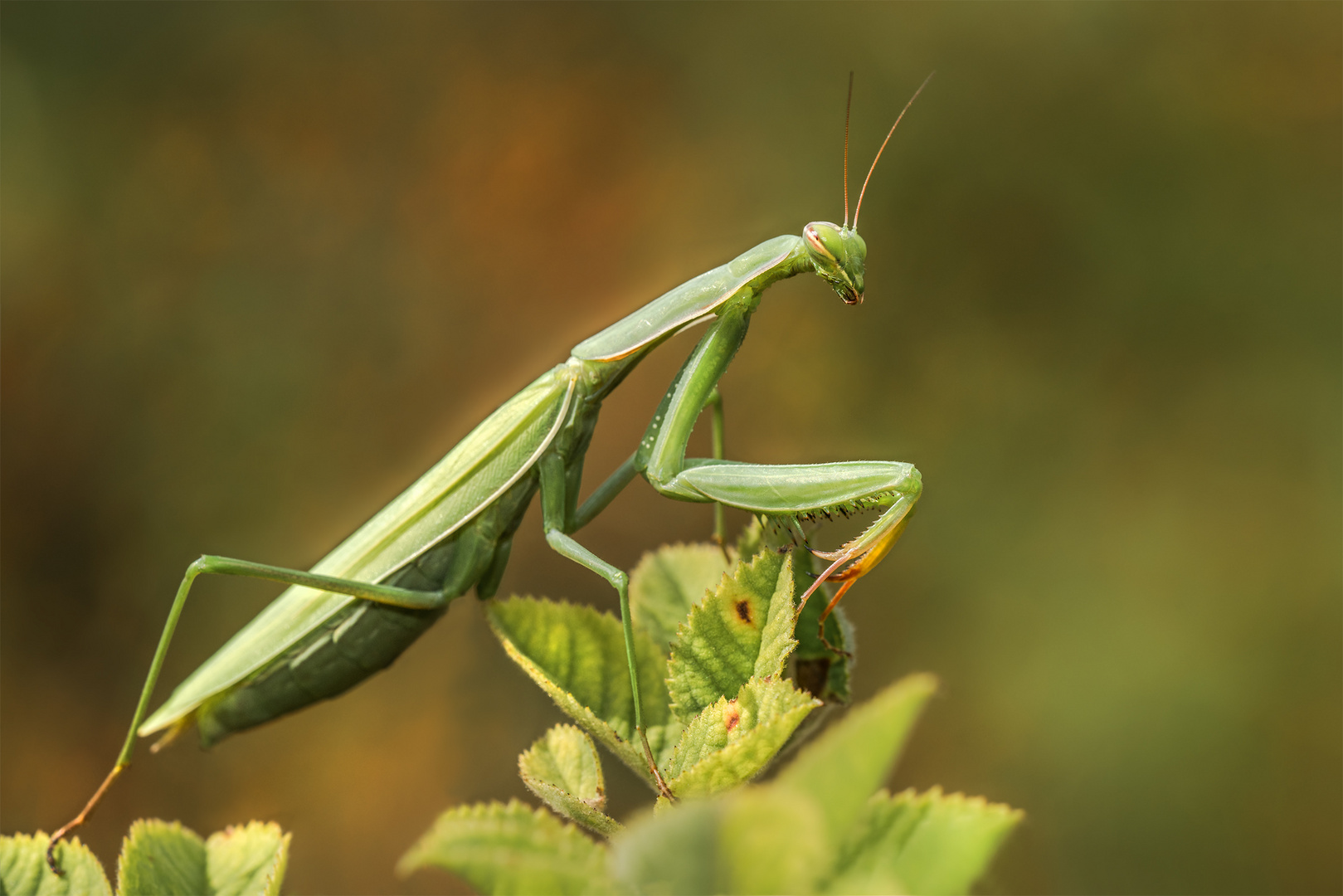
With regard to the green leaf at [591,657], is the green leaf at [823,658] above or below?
below

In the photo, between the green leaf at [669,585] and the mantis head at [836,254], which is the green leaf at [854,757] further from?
the mantis head at [836,254]

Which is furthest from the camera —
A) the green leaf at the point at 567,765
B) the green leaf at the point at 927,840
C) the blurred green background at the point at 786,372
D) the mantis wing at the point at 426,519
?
the blurred green background at the point at 786,372

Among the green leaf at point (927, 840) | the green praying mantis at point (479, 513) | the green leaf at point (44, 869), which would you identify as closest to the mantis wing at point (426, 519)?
the green praying mantis at point (479, 513)

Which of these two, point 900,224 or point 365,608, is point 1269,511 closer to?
point 900,224

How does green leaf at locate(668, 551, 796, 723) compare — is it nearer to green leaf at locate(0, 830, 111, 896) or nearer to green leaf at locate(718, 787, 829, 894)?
green leaf at locate(718, 787, 829, 894)

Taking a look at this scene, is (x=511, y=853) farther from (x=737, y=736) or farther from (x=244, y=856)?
(x=244, y=856)

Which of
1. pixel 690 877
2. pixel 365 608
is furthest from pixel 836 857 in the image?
pixel 365 608
